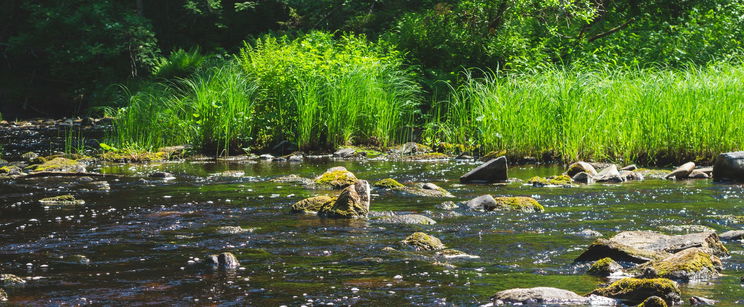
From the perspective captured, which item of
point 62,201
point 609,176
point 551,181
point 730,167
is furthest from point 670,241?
point 62,201

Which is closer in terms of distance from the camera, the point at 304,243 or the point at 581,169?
the point at 304,243

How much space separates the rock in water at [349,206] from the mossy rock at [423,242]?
1.45m

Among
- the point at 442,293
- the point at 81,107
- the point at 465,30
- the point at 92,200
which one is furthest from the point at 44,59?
the point at 442,293

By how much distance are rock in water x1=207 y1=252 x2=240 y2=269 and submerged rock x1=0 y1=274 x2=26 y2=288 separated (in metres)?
1.14

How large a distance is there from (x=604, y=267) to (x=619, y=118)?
767 centimetres

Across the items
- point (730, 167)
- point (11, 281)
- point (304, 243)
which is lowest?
point (11, 281)

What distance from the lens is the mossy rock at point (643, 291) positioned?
14.5 feet

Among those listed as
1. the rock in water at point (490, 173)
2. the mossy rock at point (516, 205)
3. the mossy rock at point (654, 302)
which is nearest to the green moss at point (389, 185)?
the rock in water at point (490, 173)

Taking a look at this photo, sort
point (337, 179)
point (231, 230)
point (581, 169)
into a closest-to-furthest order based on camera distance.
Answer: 1. point (231, 230)
2. point (337, 179)
3. point (581, 169)

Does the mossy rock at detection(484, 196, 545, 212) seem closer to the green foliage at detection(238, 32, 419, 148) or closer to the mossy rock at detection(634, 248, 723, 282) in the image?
the mossy rock at detection(634, 248, 723, 282)

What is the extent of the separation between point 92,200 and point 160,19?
26.0 metres

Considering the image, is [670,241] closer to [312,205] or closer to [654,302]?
[654,302]

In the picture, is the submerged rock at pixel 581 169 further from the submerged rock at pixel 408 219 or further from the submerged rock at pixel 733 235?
the submerged rock at pixel 733 235

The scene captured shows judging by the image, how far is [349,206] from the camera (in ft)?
24.8
